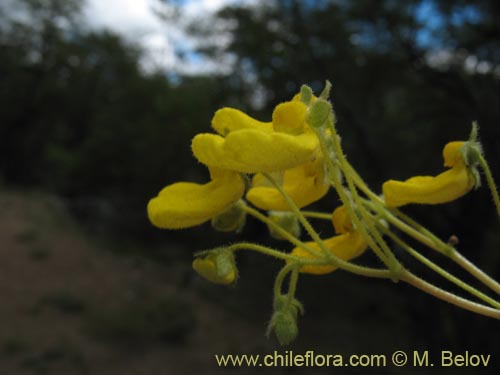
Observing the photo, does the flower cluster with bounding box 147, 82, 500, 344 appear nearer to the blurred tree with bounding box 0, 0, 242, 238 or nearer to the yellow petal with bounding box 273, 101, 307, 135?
the yellow petal with bounding box 273, 101, 307, 135

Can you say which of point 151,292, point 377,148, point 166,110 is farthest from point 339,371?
point 166,110

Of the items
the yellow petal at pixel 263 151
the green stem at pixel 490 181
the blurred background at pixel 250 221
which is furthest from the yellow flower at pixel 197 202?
the blurred background at pixel 250 221

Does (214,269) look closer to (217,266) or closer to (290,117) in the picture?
(217,266)

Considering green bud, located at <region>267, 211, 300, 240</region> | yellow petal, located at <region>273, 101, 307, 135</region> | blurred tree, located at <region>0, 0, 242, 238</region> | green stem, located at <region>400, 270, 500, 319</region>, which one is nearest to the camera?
green stem, located at <region>400, 270, 500, 319</region>

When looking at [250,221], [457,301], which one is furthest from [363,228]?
[250,221]

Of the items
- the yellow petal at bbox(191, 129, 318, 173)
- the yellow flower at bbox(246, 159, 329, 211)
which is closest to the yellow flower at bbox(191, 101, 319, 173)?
the yellow petal at bbox(191, 129, 318, 173)

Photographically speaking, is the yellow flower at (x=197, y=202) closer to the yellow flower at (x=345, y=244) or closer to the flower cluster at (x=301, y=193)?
the flower cluster at (x=301, y=193)

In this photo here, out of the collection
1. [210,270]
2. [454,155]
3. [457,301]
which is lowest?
[457,301]
